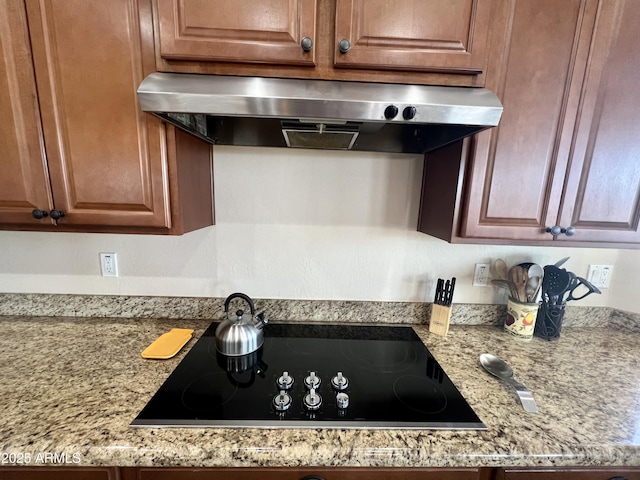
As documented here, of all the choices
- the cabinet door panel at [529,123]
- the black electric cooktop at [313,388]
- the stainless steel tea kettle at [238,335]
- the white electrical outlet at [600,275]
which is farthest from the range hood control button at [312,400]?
the white electrical outlet at [600,275]

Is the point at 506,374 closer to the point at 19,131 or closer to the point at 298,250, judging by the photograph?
the point at 298,250

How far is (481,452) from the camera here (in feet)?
2.22

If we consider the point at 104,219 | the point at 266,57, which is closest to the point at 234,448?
the point at 104,219

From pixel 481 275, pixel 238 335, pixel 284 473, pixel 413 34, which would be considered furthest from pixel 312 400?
Result: pixel 413 34

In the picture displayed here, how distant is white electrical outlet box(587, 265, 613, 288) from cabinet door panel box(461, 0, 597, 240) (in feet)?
2.05

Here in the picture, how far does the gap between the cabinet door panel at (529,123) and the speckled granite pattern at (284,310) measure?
0.53 metres

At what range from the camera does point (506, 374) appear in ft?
3.04

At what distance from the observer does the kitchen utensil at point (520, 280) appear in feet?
3.84

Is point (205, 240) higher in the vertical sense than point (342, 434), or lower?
higher

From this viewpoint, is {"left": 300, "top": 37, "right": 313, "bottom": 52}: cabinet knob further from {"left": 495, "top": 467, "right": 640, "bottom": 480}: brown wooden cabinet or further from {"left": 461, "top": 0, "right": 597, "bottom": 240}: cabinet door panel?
{"left": 495, "top": 467, "right": 640, "bottom": 480}: brown wooden cabinet

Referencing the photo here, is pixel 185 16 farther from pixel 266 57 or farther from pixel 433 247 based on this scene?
pixel 433 247

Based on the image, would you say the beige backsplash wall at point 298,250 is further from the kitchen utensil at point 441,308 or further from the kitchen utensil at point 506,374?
the kitchen utensil at point 506,374

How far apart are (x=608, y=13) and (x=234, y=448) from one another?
1680 millimetres

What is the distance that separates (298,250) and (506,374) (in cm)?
93
